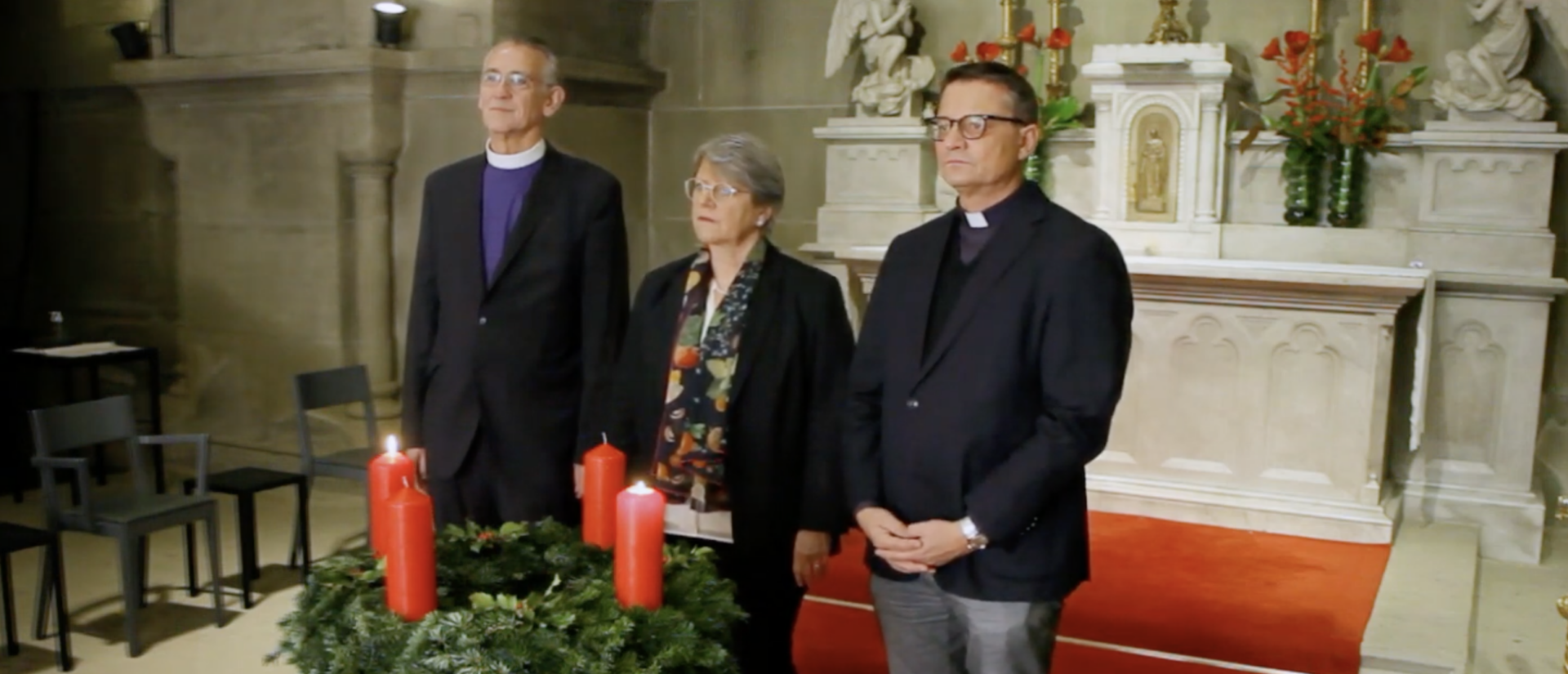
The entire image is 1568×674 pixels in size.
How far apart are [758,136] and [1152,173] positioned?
1.97 metres

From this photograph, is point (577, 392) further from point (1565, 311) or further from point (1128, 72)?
point (1565, 311)

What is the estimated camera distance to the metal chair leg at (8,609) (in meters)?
3.53

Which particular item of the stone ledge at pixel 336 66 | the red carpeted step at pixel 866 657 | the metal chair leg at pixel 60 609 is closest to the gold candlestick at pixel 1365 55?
the red carpeted step at pixel 866 657

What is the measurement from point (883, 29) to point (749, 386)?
140 inches

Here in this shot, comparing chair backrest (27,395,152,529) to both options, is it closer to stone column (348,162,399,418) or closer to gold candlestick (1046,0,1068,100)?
stone column (348,162,399,418)

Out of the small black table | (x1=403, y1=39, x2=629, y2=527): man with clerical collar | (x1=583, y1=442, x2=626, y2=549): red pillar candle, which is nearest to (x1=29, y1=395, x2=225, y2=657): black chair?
the small black table

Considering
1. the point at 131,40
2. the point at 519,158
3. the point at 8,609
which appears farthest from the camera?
the point at 131,40

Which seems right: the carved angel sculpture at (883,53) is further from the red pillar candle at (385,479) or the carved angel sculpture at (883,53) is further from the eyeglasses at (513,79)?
the red pillar candle at (385,479)

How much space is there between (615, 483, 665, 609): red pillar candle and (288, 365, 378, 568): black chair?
2777mm

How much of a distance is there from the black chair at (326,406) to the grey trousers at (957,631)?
2.51 metres

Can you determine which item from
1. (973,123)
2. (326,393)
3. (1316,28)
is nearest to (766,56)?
(1316,28)

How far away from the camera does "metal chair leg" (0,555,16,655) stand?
3.53 metres

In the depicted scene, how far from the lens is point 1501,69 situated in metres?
4.70

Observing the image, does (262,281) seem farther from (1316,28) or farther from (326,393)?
(1316,28)
